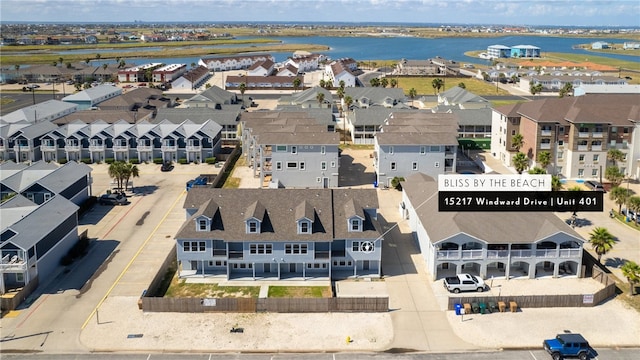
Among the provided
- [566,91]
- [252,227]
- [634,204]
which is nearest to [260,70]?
[566,91]

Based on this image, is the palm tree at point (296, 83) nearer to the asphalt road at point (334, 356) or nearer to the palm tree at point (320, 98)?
the palm tree at point (320, 98)

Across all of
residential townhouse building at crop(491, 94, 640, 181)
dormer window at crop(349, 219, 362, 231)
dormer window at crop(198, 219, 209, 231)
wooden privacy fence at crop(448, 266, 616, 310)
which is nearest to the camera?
wooden privacy fence at crop(448, 266, 616, 310)

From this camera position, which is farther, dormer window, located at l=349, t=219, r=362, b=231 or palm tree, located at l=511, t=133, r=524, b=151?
palm tree, located at l=511, t=133, r=524, b=151

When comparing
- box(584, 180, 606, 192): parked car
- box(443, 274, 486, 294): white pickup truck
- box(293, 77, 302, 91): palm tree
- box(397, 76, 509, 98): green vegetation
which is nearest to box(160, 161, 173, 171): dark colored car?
box(443, 274, 486, 294): white pickup truck

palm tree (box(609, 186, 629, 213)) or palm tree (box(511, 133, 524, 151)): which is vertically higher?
palm tree (box(511, 133, 524, 151))

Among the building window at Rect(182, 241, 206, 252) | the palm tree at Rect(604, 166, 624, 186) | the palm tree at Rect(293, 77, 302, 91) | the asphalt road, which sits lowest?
the asphalt road

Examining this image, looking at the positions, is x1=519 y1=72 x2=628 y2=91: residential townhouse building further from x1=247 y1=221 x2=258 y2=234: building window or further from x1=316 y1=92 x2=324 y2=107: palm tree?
x1=247 y1=221 x2=258 y2=234: building window

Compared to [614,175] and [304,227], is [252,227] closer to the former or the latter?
[304,227]
